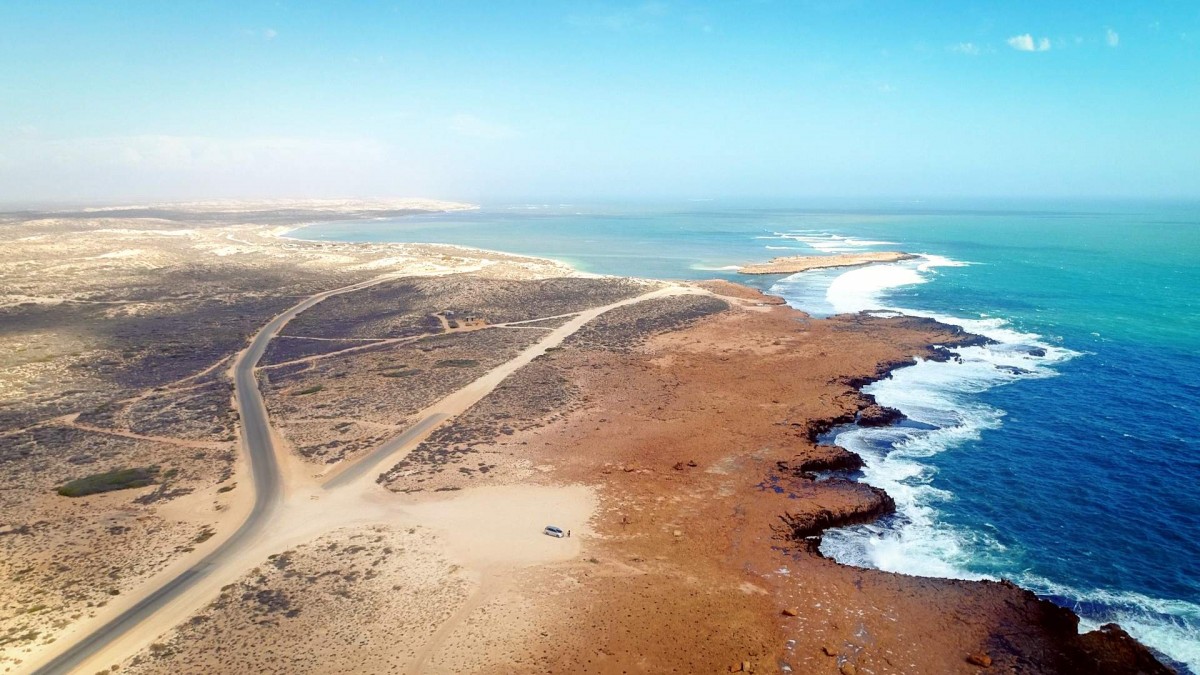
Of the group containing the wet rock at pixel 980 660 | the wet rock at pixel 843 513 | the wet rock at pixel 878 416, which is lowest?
the wet rock at pixel 980 660

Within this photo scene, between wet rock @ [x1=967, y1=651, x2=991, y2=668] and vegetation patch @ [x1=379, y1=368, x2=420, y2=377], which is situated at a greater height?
vegetation patch @ [x1=379, y1=368, x2=420, y2=377]

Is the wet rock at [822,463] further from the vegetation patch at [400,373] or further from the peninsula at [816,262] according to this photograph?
the peninsula at [816,262]

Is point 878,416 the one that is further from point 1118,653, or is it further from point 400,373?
point 400,373

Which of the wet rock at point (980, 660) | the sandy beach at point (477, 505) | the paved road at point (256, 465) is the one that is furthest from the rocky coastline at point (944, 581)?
the paved road at point (256, 465)

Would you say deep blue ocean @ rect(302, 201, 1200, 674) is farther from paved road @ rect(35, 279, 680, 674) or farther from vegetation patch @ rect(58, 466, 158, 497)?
vegetation patch @ rect(58, 466, 158, 497)

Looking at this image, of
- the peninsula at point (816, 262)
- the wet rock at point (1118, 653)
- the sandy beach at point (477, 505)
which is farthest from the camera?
the peninsula at point (816, 262)

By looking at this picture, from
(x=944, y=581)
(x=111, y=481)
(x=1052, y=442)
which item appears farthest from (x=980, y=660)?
(x=111, y=481)

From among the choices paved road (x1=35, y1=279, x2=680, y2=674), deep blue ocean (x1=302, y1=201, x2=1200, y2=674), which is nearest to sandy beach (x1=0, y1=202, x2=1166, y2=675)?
paved road (x1=35, y1=279, x2=680, y2=674)
